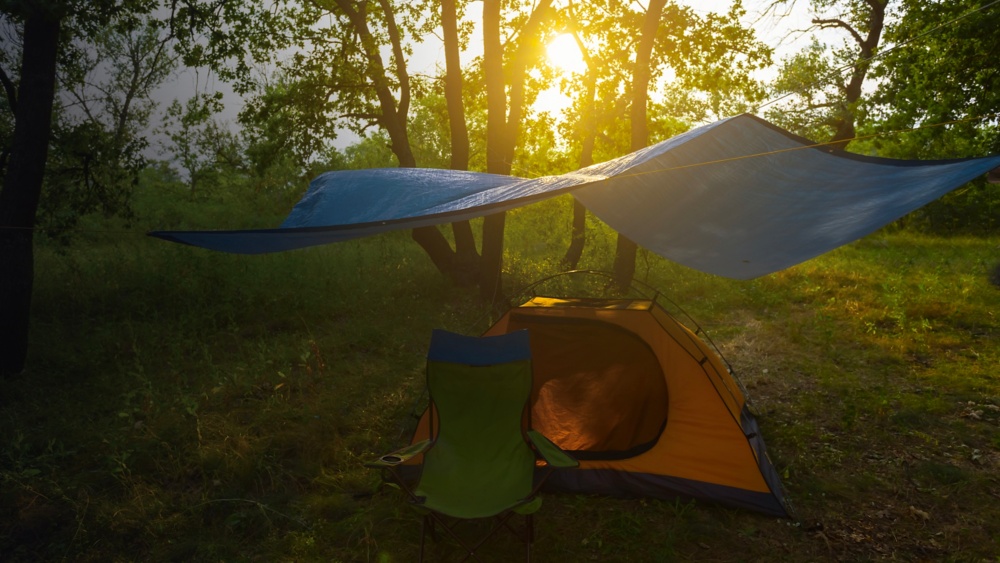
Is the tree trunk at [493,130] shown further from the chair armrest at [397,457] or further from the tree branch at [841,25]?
the tree branch at [841,25]

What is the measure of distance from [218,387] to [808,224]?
16.3 ft

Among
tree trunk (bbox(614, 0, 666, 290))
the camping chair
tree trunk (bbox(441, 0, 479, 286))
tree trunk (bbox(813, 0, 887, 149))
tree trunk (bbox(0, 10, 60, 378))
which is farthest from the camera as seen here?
tree trunk (bbox(813, 0, 887, 149))

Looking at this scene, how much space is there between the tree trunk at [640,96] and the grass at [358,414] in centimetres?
117

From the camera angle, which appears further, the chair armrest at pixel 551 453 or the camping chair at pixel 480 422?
the camping chair at pixel 480 422

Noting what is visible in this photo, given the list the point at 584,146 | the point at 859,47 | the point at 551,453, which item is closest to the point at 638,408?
the point at 551,453

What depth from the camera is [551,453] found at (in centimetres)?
348

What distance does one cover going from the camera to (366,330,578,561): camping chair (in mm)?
3463

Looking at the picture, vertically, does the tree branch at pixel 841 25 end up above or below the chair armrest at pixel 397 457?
above

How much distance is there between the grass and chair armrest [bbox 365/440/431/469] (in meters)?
0.47

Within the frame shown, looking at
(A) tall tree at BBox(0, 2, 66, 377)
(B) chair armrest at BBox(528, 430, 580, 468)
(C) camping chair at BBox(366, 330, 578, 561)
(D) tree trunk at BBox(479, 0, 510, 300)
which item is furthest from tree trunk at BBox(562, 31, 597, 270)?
(A) tall tree at BBox(0, 2, 66, 377)

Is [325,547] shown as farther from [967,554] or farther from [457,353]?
[967,554]

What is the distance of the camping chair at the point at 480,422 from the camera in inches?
136

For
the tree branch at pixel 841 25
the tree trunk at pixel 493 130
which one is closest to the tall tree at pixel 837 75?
the tree branch at pixel 841 25

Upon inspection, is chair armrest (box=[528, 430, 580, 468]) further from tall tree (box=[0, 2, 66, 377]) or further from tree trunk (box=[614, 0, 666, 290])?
tall tree (box=[0, 2, 66, 377])
